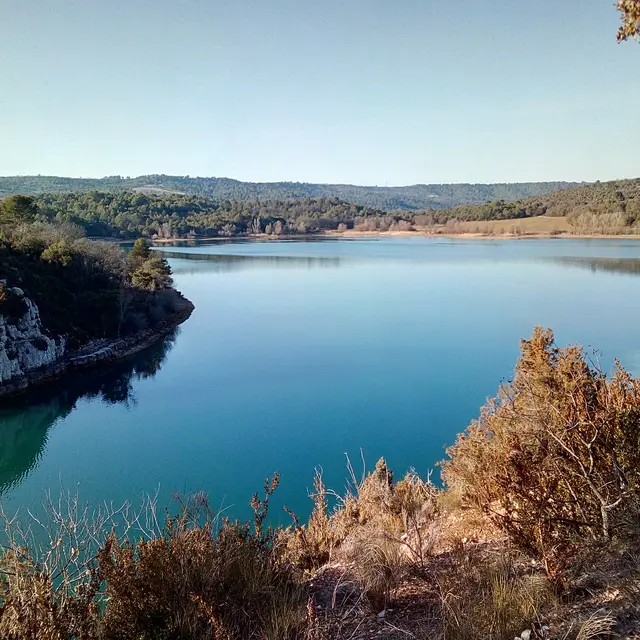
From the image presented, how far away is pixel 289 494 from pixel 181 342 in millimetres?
13224

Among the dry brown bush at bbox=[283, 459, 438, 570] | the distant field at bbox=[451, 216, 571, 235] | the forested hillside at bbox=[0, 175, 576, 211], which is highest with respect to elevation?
the forested hillside at bbox=[0, 175, 576, 211]

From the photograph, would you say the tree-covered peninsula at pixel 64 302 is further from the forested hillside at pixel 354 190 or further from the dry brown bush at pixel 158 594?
the forested hillside at pixel 354 190

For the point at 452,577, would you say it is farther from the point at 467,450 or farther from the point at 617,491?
the point at 467,450

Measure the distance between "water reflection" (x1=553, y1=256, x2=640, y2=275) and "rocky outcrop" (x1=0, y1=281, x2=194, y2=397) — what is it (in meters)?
29.6

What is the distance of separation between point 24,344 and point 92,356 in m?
2.37

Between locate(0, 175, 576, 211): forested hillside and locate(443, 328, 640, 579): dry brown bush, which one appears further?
locate(0, 175, 576, 211): forested hillside

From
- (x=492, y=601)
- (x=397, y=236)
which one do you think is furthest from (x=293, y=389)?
(x=397, y=236)

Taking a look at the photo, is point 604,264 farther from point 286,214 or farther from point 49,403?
point 286,214

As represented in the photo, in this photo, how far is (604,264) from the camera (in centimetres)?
3638

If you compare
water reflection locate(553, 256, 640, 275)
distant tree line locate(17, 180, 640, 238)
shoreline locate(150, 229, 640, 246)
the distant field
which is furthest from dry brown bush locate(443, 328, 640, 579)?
the distant field

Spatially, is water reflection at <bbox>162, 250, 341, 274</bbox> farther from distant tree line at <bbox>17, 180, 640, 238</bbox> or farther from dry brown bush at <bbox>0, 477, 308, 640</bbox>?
dry brown bush at <bbox>0, 477, 308, 640</bbox>

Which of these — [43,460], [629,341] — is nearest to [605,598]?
[43,460]

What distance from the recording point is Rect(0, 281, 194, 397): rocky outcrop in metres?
15.6

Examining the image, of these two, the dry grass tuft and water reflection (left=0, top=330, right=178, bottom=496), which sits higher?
the dry grass tuft
